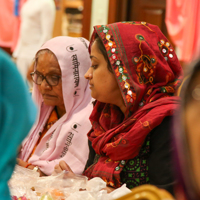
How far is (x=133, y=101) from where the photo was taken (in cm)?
129

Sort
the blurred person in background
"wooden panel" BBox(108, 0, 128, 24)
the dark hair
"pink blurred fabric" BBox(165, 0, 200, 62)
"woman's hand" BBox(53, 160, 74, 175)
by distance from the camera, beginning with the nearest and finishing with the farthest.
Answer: the dark hair, "woman's hand" BBox(53, 160, 74, 175), "pink blurred fabric" BBox(165, 0, 200, 62), the blurred person in background, "wooden panel" BBox(108, 0, 128, 24)

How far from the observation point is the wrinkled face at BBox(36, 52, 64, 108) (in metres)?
1.73

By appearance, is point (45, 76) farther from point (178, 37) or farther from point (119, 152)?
point (178, 37)

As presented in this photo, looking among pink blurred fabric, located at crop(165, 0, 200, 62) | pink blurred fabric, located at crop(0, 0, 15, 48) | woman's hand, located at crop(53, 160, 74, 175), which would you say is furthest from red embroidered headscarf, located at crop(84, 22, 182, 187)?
pink blurred fabric, located at crop(0, 0, 15, 48)

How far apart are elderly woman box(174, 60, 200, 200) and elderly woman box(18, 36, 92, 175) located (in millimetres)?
1092

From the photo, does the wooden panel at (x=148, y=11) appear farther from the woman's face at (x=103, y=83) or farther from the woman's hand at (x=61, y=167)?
the woman's hand at (x=61, y=167)

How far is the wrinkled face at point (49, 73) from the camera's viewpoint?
1.73 meters

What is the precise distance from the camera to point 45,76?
174 centimetres

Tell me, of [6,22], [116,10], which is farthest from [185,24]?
[6,22]

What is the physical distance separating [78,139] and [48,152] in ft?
0.58

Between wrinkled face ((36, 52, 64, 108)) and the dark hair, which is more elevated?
the dark hair

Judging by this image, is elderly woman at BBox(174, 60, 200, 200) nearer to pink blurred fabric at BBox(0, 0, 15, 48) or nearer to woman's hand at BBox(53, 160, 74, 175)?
woman's hand at BBox(53, 160, 74, 175)

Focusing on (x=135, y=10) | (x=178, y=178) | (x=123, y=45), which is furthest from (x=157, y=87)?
(x=135, y=10)

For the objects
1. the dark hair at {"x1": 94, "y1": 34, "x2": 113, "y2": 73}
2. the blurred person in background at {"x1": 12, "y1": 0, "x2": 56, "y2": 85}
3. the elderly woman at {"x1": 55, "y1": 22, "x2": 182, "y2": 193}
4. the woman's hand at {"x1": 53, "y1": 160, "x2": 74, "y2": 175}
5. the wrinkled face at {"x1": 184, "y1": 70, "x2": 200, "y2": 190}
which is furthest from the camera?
the blurred person in background at {"x1": 12, "y1": 0, "x2": 56, "y2": 85}
